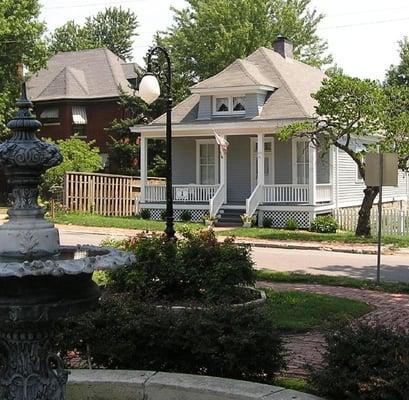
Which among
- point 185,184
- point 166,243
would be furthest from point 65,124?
point 166,243

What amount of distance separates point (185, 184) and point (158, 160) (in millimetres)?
6539

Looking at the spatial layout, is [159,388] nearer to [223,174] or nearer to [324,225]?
[324,225]

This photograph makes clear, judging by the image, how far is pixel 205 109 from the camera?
31.0 m

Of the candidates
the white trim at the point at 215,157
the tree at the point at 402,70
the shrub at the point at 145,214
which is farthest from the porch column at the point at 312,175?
the tree at the point at 402,70

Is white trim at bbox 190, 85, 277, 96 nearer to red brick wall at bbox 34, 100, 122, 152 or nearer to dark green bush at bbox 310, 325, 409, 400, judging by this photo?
red brick wall at bbox 34, 100, 122, 152

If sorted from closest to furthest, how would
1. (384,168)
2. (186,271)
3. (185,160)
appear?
(186,271), (384,168), (185,160)

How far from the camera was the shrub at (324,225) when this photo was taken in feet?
85.6

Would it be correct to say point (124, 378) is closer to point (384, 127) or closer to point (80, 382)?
point (80, 382)

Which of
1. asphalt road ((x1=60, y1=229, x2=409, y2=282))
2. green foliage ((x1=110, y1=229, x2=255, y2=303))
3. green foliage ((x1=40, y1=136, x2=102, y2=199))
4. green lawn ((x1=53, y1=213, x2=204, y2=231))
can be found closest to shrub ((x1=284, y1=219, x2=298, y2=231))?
green lawn ((x1=53, y1=213, x2=204, y2=231))

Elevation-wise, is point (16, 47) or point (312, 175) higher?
point (16, 47)

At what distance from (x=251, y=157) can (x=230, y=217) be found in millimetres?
3710

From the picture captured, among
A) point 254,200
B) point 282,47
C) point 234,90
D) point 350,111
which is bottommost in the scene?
point 254,200

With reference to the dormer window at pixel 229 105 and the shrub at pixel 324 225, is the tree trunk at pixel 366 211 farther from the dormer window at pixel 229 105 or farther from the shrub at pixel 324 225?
the dormer window at pixel 229 105

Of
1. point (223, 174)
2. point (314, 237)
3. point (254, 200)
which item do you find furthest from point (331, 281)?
point (223, 174)
